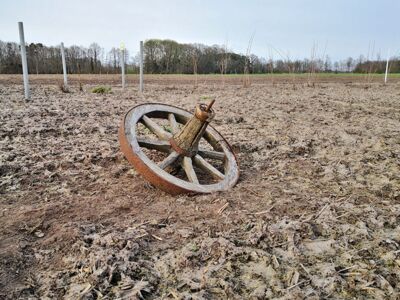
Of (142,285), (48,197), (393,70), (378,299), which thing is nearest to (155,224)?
(142,285)

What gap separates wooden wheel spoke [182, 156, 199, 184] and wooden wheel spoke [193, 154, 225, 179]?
12cm

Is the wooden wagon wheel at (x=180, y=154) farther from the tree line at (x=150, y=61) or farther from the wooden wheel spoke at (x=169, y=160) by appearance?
the tree line at (x=150, y=61)

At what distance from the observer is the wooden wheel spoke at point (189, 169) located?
10.3ft

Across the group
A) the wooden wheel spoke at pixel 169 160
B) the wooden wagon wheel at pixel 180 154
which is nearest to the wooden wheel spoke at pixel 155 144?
the wooden wagon wheel at pixel 180 154

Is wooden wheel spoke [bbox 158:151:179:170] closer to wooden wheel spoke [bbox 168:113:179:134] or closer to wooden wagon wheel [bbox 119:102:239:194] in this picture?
wooden wagon wheel [bbox 119:102:239:194]

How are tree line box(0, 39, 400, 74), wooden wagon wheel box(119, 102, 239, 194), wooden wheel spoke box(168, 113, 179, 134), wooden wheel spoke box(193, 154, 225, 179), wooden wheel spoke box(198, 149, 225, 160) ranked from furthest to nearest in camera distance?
1. tree line box(0, 39, 400, 74)
2. wooden wheel spoke box(168, 113, 179, 134)
3. wooden wheel spoke box(198, 149, 225, 160)
4. wooden wheel spoke box(193, 154, 225, 179)
5. wooden wagon wheel box(119, 102, 239, 194)

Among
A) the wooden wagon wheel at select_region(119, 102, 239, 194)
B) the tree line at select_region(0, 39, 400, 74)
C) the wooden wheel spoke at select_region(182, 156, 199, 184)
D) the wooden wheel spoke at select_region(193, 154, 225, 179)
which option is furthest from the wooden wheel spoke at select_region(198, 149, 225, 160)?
the tree line at select_region(0, 39, 400, 74)

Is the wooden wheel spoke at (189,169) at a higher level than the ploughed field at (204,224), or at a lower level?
higher

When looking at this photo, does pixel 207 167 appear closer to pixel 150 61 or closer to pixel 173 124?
pixel 173 124

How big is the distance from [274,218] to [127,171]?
1596mm

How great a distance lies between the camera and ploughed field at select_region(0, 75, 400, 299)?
1.82 meters

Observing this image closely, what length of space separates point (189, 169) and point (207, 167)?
0.22 meters

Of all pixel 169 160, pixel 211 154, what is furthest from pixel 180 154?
pixel 211 154

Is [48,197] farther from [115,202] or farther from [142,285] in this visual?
[142,285]
